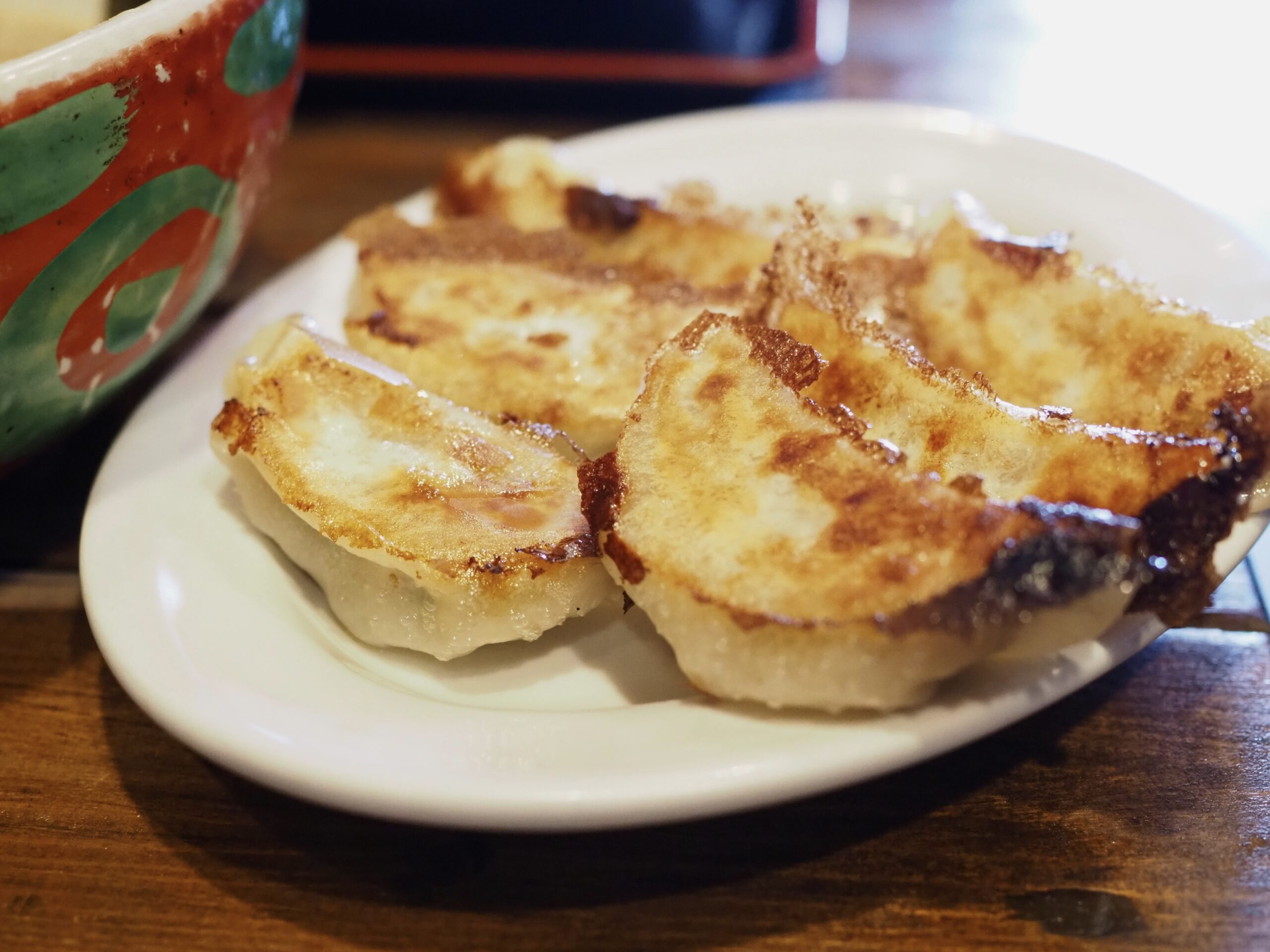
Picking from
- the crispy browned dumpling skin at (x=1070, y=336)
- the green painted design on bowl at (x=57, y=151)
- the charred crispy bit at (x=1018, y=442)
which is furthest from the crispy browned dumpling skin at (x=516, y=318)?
the green painted design on bowl at (x=57, y=151)

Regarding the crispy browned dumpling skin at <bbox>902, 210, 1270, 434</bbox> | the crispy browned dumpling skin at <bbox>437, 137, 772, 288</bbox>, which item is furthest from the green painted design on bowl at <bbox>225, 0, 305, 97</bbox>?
the crispy browned dumpling skin at <bbox>902, 210, 1270, 434</bbox>

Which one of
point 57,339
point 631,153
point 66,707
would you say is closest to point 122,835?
point 66,707

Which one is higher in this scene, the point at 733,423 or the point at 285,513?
the point at 733,423

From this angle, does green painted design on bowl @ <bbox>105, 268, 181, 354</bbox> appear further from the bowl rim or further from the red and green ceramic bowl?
the bowl rim

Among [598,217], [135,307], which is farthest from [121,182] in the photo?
[598,217]

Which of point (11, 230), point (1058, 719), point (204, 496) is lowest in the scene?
point (204, 496)

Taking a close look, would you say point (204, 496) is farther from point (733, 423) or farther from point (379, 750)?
point (733, 423)
